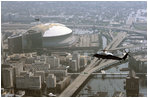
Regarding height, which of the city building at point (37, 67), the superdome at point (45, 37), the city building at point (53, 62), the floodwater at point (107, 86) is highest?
the superdome at point (45, 37)

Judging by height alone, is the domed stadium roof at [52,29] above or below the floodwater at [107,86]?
above

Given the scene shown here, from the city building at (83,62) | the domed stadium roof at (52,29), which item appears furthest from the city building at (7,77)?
the domed stadium roof at (52,29)

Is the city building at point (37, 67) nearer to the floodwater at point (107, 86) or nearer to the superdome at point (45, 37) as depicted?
the floodwater at point (107, 86)

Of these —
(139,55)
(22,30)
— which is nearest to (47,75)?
(139,55)

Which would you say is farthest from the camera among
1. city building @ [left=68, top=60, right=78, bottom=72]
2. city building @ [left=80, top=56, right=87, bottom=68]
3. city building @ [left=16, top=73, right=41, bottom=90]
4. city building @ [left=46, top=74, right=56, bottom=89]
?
city building @ [left=80, top=56, right=87, bottom=68]

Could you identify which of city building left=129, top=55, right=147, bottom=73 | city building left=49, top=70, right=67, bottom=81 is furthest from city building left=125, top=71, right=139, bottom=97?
city building left=49, top=70, right=67, bottom=81

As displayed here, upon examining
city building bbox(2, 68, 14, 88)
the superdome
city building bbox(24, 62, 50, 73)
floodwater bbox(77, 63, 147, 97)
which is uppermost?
the superdome

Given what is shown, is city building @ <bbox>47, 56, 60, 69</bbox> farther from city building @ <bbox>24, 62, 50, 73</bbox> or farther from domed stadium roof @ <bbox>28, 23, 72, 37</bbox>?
domed stadium roof @ <bbox>28, 23, 72, 37</bbox>

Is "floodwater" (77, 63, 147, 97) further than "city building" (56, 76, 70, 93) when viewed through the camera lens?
No

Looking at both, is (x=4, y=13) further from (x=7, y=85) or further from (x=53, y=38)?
(x=7, y=85)

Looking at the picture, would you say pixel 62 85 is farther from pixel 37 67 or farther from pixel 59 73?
pixel 37 67
